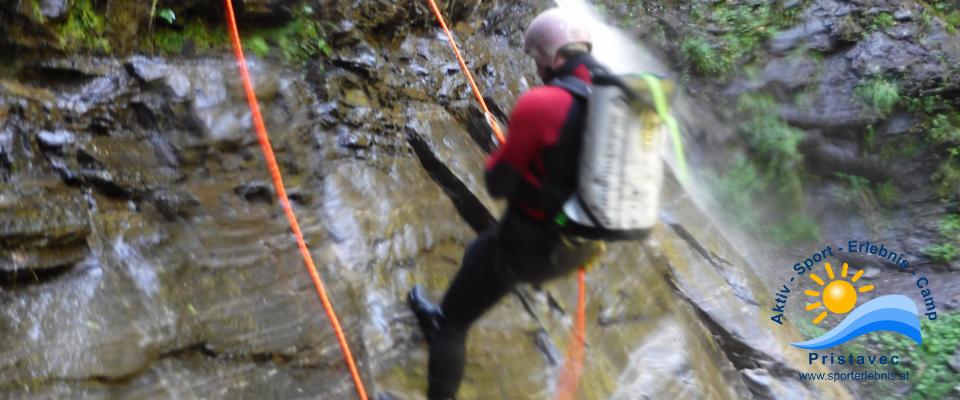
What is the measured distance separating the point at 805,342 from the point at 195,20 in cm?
591

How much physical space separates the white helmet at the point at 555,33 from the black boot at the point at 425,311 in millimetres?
1484

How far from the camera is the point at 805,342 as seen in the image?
6.03 metres

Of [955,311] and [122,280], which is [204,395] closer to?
[122,280]

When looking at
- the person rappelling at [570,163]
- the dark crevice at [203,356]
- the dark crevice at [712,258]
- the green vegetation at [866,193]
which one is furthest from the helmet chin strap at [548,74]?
the green vegetation at [866,193]

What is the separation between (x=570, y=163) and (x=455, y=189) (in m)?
1.98

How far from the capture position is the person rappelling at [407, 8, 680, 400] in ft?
7.64

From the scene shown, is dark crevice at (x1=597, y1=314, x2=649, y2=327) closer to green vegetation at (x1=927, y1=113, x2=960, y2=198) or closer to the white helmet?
the white helmet

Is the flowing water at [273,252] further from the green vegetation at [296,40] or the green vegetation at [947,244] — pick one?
the green vegetation at [947,244]

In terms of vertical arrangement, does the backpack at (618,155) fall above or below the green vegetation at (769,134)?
above

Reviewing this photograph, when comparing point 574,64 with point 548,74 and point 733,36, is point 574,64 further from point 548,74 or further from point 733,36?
point 733,36

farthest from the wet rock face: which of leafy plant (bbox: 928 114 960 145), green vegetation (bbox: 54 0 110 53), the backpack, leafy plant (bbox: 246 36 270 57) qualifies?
leafy plant (bbox: 928 114 960 145)

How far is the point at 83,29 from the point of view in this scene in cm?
325

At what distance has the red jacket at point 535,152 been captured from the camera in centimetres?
240

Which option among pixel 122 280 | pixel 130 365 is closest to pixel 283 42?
pixel 122 280
